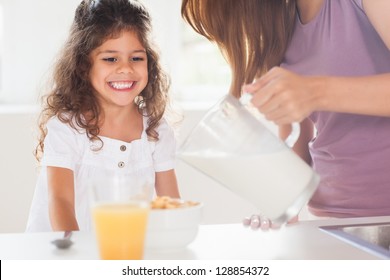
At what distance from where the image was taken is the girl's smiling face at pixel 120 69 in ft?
6.40

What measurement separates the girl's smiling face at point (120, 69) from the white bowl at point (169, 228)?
81cm

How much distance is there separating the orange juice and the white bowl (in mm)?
110

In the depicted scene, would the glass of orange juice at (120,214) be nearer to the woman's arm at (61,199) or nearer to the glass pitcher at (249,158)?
the glass pitcher at (249,158)

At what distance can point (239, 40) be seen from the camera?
5.89 feet

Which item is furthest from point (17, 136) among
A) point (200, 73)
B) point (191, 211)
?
point (191, 211)

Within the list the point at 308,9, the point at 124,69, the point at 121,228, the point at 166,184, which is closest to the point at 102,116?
the point at 124,69

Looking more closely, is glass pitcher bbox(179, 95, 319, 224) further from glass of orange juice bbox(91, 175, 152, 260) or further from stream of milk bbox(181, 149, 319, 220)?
glass of orange juice bbox(91, 175, 152, 260)

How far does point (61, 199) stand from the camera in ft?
5.93

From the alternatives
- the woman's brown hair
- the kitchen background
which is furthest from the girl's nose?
the kitchen background

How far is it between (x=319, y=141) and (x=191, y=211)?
0.65 m

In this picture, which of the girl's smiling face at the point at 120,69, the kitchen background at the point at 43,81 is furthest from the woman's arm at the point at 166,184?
the kitchen background at the point at 43,81

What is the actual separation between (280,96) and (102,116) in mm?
960

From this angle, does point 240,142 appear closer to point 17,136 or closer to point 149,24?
point 149,24

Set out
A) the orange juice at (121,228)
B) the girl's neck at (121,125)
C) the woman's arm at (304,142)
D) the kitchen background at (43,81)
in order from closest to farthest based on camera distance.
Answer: the orange juice at (121,228), the woman's arm at (304,142), the girl's neck at (121,125), the kitchen background at (43,81)
